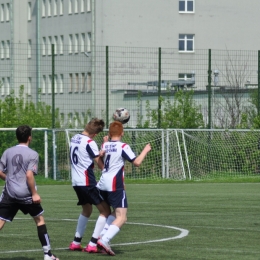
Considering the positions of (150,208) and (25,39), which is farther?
(25,39)

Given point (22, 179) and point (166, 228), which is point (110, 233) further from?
point (166, 228)

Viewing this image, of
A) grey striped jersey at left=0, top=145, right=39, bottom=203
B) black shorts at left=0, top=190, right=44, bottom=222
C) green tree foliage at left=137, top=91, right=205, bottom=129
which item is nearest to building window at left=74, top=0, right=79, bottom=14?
green tree foliage at left=137, top=91, right=205, bottom=129

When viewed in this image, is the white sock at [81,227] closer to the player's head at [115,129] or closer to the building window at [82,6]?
the player's head at [115,129]

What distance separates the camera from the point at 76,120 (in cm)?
3944

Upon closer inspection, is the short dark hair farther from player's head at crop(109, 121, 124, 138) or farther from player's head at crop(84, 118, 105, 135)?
player's head at crop(109, 121, 124, 138)

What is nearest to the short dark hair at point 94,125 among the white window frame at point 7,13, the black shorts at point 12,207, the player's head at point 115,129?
the player's head at point 115,129

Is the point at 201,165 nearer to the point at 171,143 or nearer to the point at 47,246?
the point at 171,143

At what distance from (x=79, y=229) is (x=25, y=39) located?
7537cm

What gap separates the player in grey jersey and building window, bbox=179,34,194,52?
6919 centimetres

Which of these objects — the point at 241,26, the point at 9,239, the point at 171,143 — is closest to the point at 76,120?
the point at 171,143

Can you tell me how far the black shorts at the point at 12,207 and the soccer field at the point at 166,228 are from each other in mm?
618

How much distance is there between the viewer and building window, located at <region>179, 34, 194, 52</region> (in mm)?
80438

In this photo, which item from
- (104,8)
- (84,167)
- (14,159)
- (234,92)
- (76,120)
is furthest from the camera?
(104,8)

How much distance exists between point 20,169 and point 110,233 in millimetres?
1557
